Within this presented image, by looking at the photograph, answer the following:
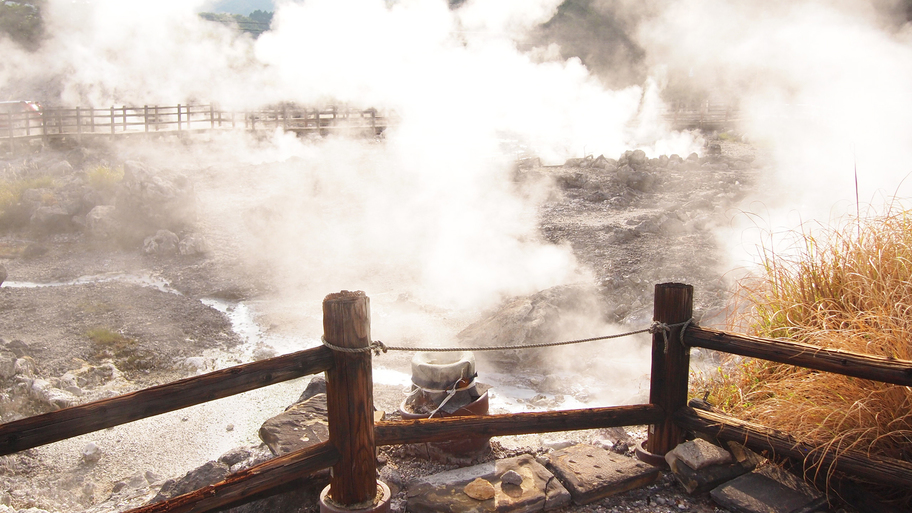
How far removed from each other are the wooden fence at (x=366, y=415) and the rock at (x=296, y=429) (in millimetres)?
729

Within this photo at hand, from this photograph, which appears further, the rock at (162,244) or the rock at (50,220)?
→ the rock at (50,220)

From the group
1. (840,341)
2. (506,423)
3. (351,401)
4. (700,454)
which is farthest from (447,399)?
(840,341)

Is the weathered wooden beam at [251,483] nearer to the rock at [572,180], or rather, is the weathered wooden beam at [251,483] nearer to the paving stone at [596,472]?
the paving stone at [596,472]

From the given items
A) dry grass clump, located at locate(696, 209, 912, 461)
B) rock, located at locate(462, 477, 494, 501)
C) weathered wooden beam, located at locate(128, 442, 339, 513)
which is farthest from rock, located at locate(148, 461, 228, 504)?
dry grass clump, located at locate(696, 209, 912, 461)

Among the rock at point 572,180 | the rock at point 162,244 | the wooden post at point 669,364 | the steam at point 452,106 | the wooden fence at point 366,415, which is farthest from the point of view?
the rock at point 572,180

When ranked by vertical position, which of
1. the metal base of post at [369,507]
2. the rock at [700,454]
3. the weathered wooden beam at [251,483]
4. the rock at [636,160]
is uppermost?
the rock at [636,160]

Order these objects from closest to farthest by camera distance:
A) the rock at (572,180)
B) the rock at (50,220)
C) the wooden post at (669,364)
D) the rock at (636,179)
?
1. the wooden post at (669,364)
2. the rock at (50,220)
3. the rock at (636,179)
4. the rock at (572,180)

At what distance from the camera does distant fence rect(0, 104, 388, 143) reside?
19.8 meters

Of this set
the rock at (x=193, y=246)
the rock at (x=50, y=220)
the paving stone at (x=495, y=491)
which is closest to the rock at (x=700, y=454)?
the paving stone at (x=495, y=491)

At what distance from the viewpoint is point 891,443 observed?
9.16 feet

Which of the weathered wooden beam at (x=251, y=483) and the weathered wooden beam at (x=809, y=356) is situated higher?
the weathered wooden beam at (x=809, y=356)

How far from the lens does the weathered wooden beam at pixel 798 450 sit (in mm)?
2592

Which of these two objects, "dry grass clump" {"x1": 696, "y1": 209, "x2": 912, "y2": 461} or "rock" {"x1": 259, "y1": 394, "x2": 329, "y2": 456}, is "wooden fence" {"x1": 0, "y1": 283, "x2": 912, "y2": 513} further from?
"rock" {"x1": 259, "y1": 394, "x2": 329, "y2": 456}

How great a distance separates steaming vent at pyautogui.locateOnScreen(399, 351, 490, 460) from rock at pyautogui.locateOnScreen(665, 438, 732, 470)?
1.11 meters
